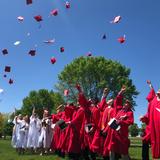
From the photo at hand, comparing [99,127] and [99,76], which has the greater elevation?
[99,76]

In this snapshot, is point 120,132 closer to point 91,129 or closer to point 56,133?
point 91,129

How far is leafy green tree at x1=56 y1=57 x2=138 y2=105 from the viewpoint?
2295 inches

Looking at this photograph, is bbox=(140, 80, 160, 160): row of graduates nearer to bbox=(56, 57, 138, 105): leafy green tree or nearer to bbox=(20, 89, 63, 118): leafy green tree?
bbox=(56, 57, 138, 105): leafy green tree

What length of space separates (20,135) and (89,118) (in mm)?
10034

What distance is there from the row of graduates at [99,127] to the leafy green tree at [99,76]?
4021 centimetres

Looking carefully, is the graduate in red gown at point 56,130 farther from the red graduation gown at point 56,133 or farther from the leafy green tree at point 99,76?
the leafy green tree at point 99,76

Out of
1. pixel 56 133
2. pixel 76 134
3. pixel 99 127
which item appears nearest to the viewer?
pixel 99 127

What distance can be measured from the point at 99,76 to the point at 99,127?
44486mm

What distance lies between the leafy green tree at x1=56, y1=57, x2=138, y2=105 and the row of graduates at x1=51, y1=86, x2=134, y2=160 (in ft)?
132

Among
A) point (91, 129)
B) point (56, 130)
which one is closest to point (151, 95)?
point (91, 129)

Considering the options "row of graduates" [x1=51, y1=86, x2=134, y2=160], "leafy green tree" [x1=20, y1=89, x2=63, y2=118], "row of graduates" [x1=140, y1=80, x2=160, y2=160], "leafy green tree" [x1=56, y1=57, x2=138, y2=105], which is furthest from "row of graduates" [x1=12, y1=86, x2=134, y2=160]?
"leafy green tree" [x1=20, y1=89, x2=63, y2=118]

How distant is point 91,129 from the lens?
1490 cm

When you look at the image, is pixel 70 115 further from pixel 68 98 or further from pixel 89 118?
pixel 68 98

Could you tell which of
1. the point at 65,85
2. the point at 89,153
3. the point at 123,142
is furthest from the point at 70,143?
the point at 65,85
